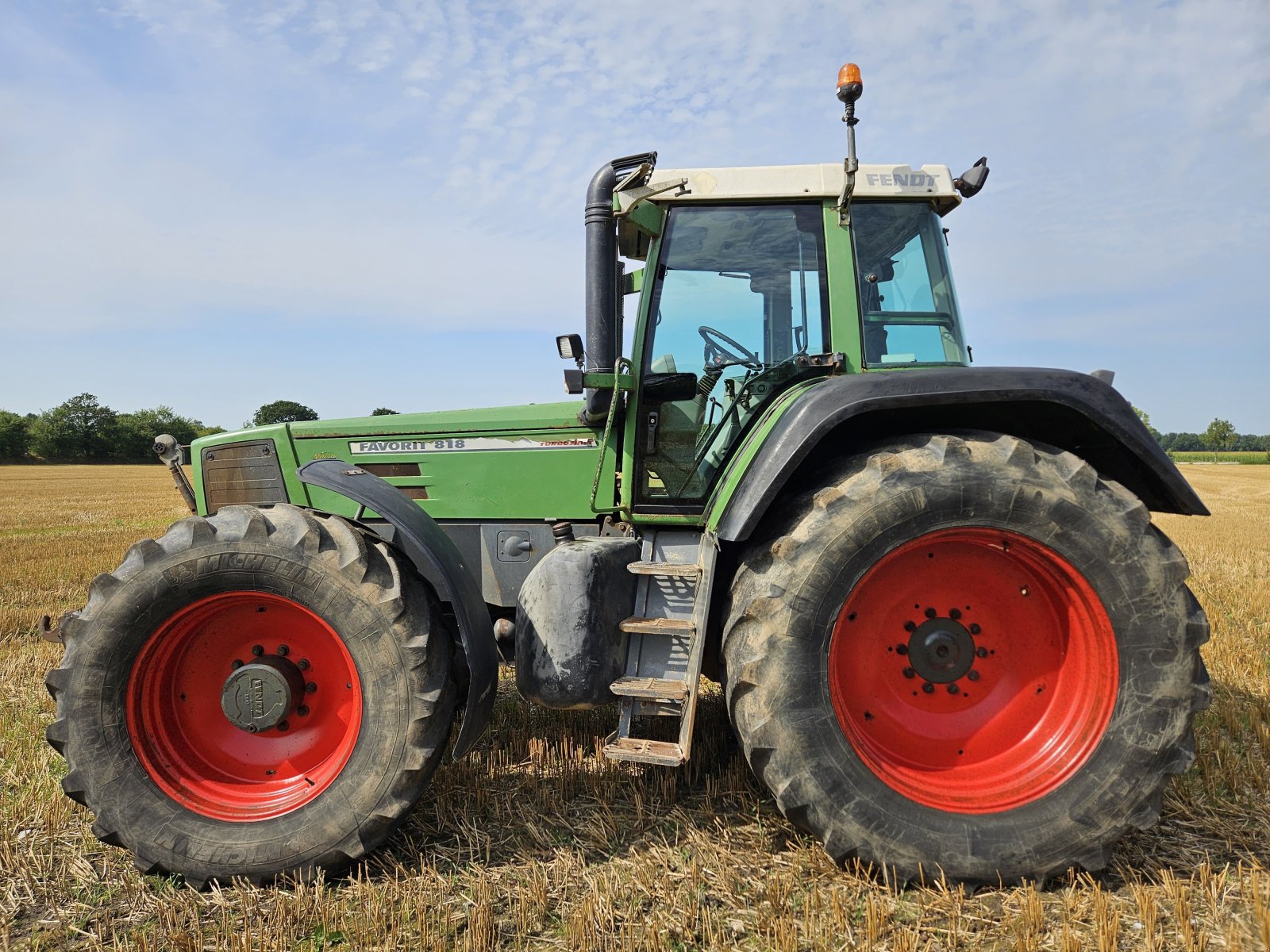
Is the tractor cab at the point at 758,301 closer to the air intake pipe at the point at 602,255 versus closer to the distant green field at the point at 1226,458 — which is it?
the air intake pipe at the point at 602,255

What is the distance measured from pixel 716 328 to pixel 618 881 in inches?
83.4

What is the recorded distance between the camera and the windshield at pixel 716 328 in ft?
10.2

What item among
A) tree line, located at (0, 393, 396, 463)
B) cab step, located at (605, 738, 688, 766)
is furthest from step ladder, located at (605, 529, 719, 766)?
tree line, located at (0, 393, 396, 463)

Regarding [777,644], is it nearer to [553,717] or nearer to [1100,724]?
[1100,724]

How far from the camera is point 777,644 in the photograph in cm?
243

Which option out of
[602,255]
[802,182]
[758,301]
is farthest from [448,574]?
[802,182]

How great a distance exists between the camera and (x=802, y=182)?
9.99 ft

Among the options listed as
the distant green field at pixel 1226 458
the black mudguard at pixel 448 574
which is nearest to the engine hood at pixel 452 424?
the black mudguard at pixel 448 574

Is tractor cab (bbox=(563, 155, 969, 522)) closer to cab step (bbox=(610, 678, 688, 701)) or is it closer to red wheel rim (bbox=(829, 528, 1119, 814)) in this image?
cab step (bbox=(610, 678, 688, 701))

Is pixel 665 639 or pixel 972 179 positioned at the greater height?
pixel 972 179

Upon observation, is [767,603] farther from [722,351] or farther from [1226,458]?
[1226,458]

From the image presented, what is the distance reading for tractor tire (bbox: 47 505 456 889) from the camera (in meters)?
2.54

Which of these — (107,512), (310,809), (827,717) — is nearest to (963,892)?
(827,717)

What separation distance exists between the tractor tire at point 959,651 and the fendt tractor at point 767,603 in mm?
10
